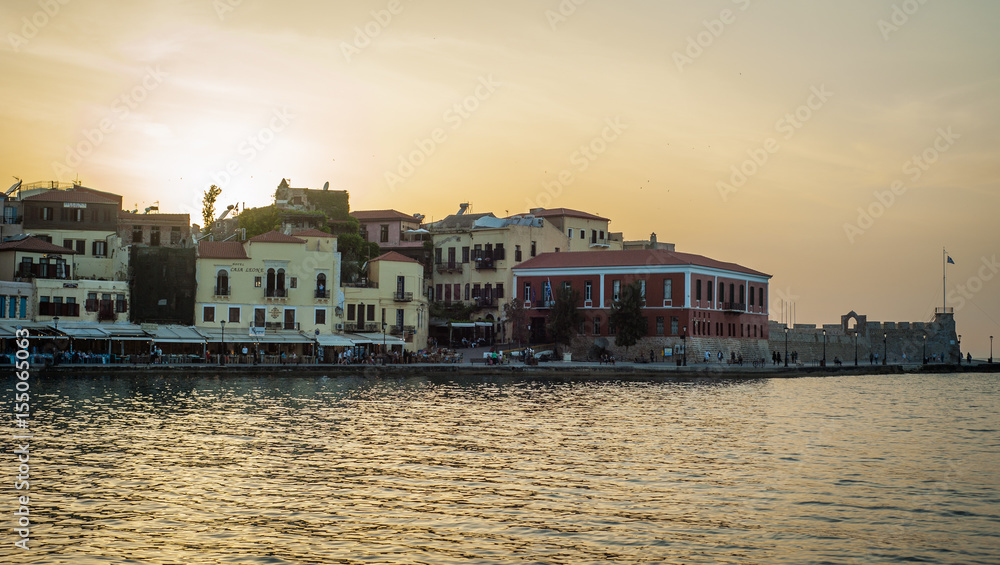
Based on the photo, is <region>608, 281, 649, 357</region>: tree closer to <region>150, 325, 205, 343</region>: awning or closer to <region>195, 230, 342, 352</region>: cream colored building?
<region>195, 230, 342, 352</region>: cream colored building

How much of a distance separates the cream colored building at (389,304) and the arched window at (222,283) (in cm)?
858

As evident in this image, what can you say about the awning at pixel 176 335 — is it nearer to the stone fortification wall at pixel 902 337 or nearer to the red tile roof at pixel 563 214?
the red tile roof at pixel 563 214

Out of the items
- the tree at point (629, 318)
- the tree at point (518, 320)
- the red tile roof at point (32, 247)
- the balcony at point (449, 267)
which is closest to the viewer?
the red tile roof at point (32, 247)

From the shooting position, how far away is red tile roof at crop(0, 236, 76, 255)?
202ft

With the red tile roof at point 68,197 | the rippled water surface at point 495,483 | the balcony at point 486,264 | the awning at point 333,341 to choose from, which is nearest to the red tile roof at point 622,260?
the balcony at point 486,264

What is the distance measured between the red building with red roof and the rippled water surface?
101ft

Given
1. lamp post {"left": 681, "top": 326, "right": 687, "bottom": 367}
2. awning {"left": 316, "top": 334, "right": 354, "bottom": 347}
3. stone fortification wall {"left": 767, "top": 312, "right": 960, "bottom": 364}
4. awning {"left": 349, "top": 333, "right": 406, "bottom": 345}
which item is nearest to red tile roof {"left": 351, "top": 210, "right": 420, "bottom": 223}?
awning {"left": 349, "top": 333, "right": 406, "bottom": 345}

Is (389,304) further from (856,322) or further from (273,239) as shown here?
(856,322)

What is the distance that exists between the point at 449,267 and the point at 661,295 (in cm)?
1986

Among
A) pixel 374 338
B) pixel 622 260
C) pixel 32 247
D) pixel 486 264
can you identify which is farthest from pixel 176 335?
pixel 622 260

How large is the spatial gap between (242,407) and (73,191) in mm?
42075

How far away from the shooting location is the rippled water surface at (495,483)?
16578mm

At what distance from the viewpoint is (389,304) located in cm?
7225

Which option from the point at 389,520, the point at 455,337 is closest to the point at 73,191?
the point at 455,337
